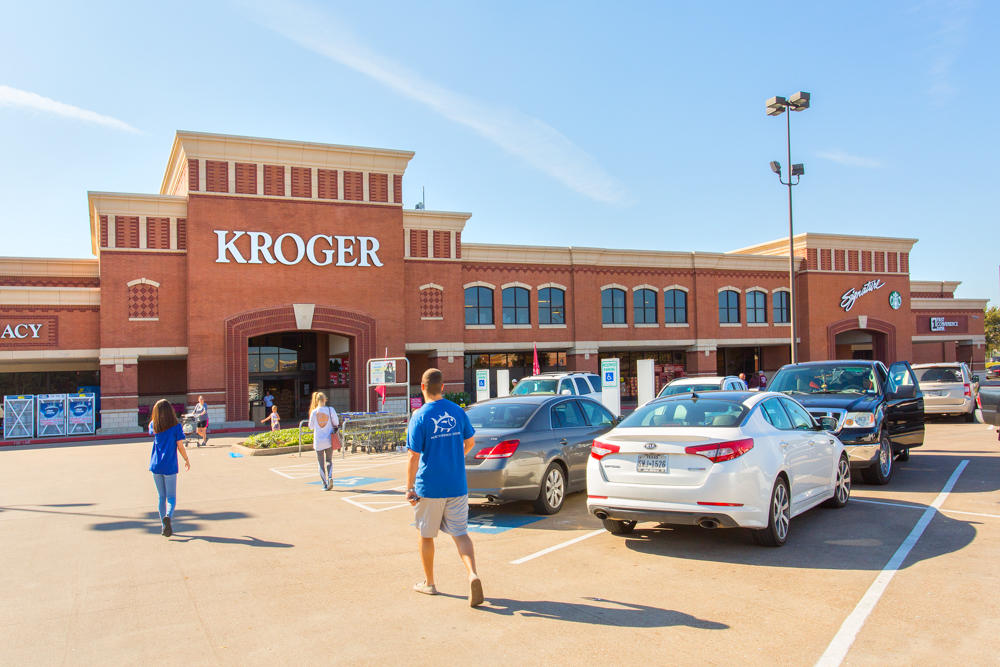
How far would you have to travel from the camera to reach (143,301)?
1131 inches

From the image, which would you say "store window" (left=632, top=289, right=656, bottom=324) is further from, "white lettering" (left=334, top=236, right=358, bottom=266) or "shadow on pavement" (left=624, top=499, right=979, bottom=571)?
"shadow on pavement" (left=624, top=499, right=979, bottom=571)

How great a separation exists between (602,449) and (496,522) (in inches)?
91.5

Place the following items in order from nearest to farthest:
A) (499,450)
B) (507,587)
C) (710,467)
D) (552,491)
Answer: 1. (507,587)
2. (710,467)
3. (499,450)
4. (552,491)

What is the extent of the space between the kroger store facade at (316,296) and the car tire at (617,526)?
80.4ft

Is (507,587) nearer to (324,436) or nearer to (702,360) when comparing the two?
(324,436)

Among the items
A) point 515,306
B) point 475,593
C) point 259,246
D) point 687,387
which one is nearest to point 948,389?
point 687,387

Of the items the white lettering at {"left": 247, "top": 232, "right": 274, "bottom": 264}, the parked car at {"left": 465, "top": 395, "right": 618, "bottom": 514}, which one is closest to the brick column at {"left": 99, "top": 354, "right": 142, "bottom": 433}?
the white lettering at {"left": 247, "top": 232, "right": 274, "bottom": 264}

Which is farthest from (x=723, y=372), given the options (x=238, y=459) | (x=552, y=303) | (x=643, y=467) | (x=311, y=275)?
(x=643, y=467)

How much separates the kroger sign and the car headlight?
79.7 feet

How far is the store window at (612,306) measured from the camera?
39.2 metres

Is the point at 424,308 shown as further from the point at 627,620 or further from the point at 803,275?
the point at 627,620

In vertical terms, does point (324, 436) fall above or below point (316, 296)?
below

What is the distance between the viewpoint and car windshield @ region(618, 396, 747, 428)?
7379 mm
